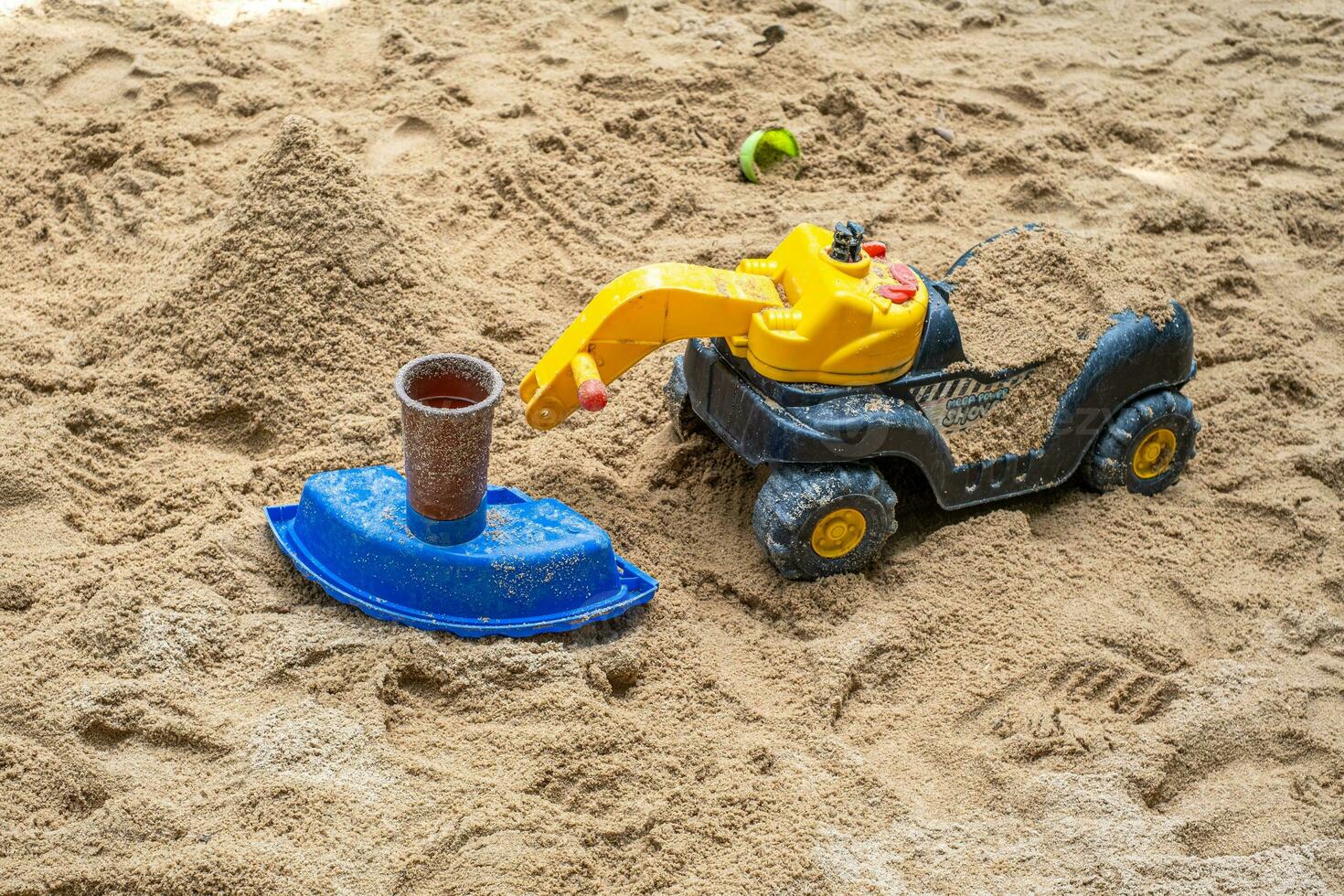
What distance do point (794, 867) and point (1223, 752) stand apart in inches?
33.9

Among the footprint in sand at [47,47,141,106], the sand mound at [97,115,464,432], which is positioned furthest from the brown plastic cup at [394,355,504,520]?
the footprint in sand at [47,47,141,106]

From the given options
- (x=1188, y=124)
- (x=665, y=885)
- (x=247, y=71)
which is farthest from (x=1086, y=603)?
(x=247, y=71)

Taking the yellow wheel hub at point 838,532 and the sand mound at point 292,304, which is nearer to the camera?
the yellow wheel hub at point 838,532

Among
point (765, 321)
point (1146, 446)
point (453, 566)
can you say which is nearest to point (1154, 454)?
point (1146, 446)

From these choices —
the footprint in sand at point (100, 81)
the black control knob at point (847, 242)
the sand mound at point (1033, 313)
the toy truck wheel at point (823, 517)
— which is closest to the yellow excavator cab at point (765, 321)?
the black control knob at point (847, 242)

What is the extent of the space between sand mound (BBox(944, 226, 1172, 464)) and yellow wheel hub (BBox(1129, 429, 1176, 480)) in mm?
273

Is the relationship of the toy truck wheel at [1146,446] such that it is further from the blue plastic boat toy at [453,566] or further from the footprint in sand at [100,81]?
the footprint in sand at [100,81]

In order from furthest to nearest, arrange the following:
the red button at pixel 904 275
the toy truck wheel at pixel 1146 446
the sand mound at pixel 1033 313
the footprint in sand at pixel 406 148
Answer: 1. the footprint in sand at pixel 406 148
2. the toy truck wheel at pixel 1146 446
3. the sand mound at pixel 1033 313
4. the red button at pixel 904 275

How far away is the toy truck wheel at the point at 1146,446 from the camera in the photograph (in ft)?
10.1

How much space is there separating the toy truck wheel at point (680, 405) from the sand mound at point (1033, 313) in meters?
0.57

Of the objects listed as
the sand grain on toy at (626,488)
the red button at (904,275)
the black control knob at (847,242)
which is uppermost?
the black control knob at (847,242)

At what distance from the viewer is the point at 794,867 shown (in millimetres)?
2221

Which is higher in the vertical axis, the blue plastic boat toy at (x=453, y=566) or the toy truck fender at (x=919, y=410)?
the toy truck fender at (x=919, y=410)

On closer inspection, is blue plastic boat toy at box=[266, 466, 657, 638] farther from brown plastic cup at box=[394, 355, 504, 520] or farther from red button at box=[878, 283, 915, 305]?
red button at box=[878, 283, 915, 305]
